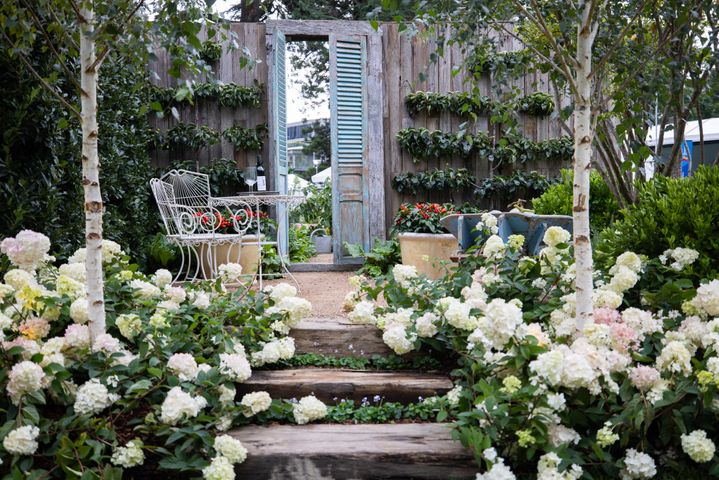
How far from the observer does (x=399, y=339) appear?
8.68 ft

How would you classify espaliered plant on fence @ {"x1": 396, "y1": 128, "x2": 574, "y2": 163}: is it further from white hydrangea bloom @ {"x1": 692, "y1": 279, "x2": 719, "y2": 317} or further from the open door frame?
white hydrangea bloom @ {"x1": 692, "y1": 279, "x2": 719, "y2": 317}

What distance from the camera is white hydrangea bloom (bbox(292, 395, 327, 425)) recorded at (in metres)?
2.28

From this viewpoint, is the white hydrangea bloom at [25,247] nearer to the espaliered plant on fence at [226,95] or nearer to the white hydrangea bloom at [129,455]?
the white hydrangea bloom at [129,455]

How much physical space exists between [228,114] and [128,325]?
16.3ft

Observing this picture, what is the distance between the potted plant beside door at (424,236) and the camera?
18.3ft

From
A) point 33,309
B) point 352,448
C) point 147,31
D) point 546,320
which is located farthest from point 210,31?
point 546,320

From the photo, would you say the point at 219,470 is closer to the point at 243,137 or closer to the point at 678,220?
the point at 678,220

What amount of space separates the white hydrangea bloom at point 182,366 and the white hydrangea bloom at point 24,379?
0.39 m

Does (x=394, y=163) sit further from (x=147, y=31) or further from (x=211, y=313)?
(x=147, y=31)

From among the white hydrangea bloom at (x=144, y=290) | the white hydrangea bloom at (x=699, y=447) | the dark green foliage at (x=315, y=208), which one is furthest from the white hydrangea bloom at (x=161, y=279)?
the dark green foliage at (x=315, y=208)

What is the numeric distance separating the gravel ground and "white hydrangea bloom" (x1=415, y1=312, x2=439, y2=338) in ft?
4.97

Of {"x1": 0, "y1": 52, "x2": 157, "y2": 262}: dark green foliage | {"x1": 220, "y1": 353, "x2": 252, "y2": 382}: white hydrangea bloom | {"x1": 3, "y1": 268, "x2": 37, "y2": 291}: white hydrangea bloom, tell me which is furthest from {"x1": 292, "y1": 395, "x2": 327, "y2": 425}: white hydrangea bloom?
{"x1": 0, "y1": 52, "x2": 157, "y2": 262}: dark green foliage

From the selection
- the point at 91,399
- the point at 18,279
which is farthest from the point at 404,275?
the point at 18,279

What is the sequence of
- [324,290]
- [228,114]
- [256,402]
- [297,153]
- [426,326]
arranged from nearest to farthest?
[256,402], [426,326], [324,290], [228,114], [297,153]
